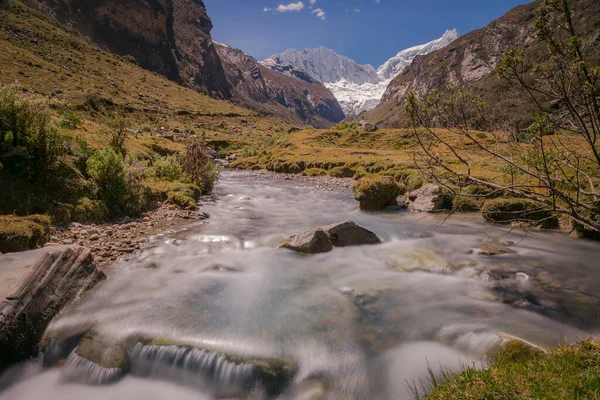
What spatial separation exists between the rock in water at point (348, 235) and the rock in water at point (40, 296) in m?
6.70

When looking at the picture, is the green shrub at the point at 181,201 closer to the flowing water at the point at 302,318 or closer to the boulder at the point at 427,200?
the flowing water at the point at 302,318

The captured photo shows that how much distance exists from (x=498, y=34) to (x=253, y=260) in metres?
197

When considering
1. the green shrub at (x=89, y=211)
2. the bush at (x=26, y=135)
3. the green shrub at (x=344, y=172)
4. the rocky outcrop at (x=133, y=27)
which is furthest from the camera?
the rocky outcrop at (x=133, y=27)

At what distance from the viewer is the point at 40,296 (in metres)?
5.46

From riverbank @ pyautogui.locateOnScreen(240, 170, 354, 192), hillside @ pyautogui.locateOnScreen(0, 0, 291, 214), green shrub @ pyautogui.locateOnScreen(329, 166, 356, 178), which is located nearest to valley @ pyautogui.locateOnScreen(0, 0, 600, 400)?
riverbank @ pyautogui.locateOnScreen(240, 170, 354, 192)

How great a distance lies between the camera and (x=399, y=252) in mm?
10148

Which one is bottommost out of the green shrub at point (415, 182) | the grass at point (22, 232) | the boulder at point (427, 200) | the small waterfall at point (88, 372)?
the small waterfall at point (88, 372)

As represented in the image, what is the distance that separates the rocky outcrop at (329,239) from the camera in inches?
389

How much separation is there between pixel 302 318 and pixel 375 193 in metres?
11.5

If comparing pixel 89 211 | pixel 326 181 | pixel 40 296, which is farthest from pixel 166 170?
pixel 326 181

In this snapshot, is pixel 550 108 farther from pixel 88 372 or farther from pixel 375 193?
pixel 375 193

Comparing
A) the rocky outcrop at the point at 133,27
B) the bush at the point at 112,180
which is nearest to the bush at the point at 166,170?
the bush at the point at 112,180

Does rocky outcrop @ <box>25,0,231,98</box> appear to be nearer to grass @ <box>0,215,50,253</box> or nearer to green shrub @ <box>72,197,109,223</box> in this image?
green shrub @ <box>72,197,109,223</box>

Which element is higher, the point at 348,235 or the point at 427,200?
the point at 427,200
